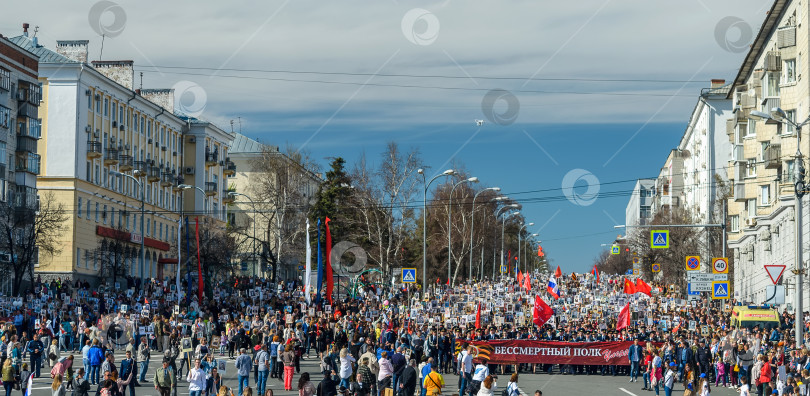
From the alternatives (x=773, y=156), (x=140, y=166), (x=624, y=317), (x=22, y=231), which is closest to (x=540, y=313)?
(x=624, y=317)

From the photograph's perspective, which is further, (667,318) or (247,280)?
(247,280)

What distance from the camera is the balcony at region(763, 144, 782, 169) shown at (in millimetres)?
50812

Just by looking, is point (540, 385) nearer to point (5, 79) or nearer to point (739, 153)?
point (739, 153)

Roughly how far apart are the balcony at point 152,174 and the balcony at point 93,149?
1147 cm

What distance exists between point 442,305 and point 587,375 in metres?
11.8

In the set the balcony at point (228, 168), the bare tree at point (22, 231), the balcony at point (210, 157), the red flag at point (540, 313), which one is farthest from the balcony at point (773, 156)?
the balcony at point (228, 168)

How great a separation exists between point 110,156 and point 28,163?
13.8m

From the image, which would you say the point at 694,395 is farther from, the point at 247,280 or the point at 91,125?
the point at 91,125

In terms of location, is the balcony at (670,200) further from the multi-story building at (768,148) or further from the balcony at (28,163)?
the balcony at (28,163)

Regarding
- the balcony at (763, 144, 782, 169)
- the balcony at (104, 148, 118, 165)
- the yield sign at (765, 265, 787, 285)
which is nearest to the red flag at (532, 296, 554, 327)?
the yield sign at (765, 265, 787, 285)

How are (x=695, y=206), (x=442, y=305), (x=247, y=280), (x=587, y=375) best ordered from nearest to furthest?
(x=587, y=375) → (x=442, y=305) → (x=247, y=280) → (x=695, y=206)

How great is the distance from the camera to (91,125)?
2899 inches

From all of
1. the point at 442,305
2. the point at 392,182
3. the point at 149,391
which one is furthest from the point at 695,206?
the point at 149,391

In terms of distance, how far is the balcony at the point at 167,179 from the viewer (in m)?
90.1
